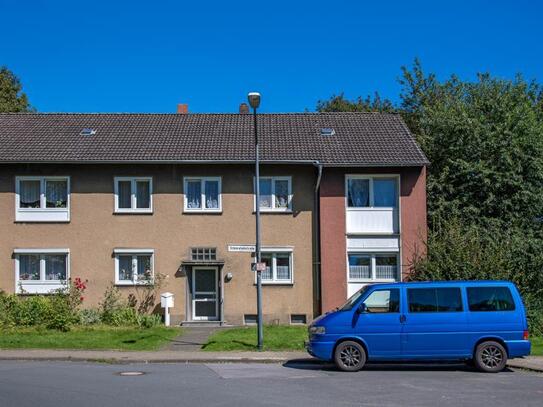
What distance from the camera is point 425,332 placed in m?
14.4

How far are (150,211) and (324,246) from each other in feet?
20.3

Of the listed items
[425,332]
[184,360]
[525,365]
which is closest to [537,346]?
[525,365]

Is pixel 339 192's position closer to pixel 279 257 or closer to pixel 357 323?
pixel 279 257

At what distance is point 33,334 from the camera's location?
20.5 metres

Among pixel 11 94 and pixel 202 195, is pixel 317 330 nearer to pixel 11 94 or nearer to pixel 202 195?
pixel 202 195

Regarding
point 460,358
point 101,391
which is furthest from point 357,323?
point 101,391

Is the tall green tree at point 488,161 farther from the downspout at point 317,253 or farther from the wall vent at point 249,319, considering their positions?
the wall vent at point 249,319

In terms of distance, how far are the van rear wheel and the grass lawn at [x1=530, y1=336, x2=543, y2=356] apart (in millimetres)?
3192

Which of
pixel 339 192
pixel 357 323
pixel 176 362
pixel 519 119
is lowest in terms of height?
pixel 176 362

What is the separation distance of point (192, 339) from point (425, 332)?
26.3ft

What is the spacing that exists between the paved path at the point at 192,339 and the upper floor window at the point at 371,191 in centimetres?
654

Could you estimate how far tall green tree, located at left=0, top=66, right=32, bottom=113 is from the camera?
40.4m

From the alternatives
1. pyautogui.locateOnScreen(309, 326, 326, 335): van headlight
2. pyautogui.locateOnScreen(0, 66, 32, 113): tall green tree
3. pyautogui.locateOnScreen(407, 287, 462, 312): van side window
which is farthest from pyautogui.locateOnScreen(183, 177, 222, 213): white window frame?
A: pyautogui.locateOnScreen(0, 66, 32, 113): tall green tree

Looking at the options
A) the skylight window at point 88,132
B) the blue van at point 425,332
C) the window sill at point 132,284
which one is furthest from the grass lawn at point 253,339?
the skylight window at point 88,132
